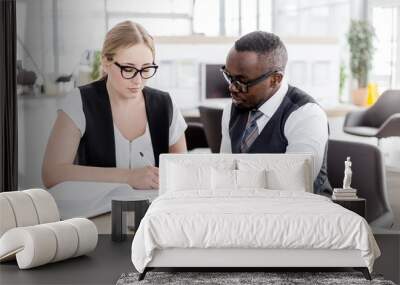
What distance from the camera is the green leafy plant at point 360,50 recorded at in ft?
24.4

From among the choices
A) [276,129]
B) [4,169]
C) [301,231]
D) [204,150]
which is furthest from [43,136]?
[301,231]

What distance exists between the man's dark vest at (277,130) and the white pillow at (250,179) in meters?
0.56

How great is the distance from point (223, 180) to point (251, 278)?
131 cm

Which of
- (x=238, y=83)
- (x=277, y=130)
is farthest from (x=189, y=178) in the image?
(x=238, y=83)

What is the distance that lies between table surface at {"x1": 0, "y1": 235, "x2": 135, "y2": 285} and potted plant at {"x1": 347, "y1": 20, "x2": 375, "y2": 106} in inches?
108

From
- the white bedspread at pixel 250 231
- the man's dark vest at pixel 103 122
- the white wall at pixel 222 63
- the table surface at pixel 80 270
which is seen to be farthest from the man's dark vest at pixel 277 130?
the white bedspread at pixel 250 231

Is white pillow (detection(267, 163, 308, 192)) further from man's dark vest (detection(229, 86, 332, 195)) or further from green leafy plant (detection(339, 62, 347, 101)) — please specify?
green leafy plant (detection(339, 62, 347, 101))

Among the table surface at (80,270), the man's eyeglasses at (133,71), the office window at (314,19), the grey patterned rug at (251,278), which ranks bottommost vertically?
the table surface at (80,270)

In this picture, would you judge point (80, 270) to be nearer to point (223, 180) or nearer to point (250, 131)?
point (223, 180)

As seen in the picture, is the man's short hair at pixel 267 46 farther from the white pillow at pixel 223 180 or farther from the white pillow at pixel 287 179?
the white pillow at pixel 223 180

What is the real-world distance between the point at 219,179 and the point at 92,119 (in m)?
1.53

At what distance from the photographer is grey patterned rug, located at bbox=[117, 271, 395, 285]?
18.6 ft

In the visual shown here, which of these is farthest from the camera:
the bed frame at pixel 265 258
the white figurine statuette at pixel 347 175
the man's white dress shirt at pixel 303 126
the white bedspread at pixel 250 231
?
the man's white dress shirt at pixel 303 126

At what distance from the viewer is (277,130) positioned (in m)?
7.38
